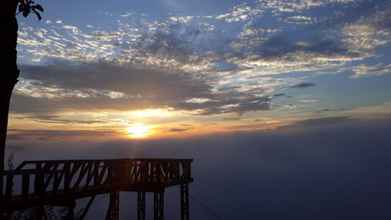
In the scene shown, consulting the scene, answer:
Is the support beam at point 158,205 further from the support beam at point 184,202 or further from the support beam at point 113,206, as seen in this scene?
the support beam at point 184,202

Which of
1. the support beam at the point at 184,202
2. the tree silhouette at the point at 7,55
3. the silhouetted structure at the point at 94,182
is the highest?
the tree silhouette at the point at 7,55

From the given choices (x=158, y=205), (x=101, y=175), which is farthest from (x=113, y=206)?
(x=158, y=205)

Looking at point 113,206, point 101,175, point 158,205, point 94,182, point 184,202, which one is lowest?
point 184,202

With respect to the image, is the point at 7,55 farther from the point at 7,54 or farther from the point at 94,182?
the point at 94,182

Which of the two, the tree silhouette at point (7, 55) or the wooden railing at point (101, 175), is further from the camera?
the wooden railing at point (101, 175)

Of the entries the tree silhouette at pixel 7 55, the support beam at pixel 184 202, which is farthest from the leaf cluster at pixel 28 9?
the support beam at pixel 184 202

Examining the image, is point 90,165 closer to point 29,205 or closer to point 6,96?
point 29,205
